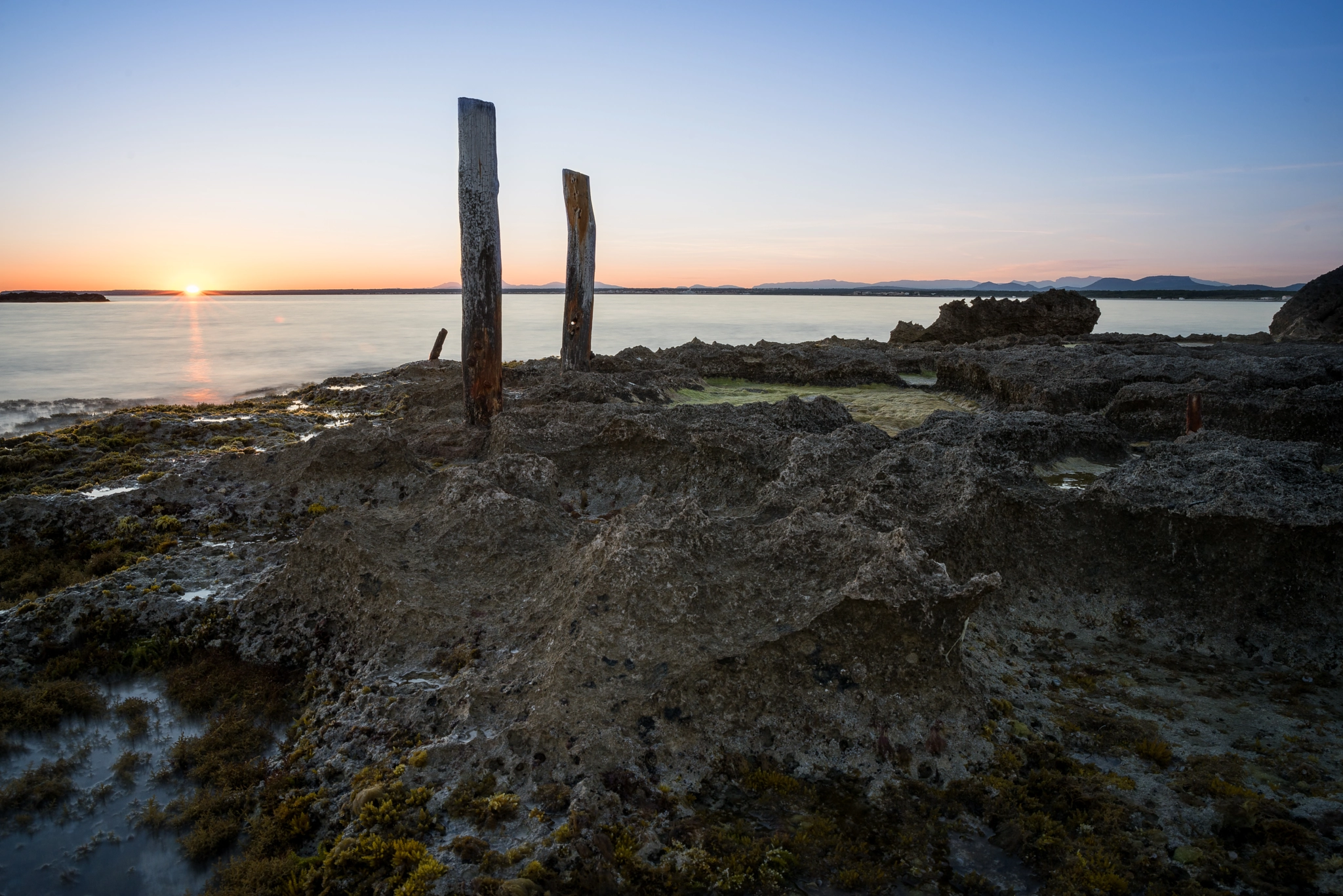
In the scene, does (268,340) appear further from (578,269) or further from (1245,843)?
(1245,843)

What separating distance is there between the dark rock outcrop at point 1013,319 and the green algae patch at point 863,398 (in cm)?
946

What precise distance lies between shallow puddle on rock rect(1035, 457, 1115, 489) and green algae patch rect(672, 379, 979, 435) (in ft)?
7.84

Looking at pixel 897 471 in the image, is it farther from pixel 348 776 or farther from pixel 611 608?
pixel 348 776

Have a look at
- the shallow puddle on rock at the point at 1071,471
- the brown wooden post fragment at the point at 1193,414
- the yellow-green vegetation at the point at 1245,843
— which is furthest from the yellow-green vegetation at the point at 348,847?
the brown wooden post fragment at the point at 1193,414

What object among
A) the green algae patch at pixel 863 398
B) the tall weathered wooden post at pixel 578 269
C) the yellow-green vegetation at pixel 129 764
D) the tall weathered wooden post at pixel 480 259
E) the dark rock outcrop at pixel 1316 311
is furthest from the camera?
the dark rock outcrop at pixel 1316 311

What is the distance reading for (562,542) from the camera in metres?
4.68

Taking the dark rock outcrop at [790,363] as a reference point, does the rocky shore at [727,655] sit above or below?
below

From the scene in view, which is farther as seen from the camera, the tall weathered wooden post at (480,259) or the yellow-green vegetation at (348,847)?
the tall weathered wooden post at (480,259)

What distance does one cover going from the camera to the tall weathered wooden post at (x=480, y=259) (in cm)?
763

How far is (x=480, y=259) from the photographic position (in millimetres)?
7906

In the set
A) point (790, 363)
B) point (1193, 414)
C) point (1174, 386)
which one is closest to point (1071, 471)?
point (1193, 414)

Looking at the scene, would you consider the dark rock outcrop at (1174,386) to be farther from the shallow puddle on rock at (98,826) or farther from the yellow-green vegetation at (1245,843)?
the shallow puddle on rock at (98,826)

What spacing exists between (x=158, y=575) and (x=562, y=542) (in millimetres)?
2700

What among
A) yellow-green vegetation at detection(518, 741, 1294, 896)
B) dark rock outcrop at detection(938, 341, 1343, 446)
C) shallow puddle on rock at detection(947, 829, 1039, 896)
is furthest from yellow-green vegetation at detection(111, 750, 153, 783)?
dark rock outcrop at detection(938, 341, 1343, 446)
